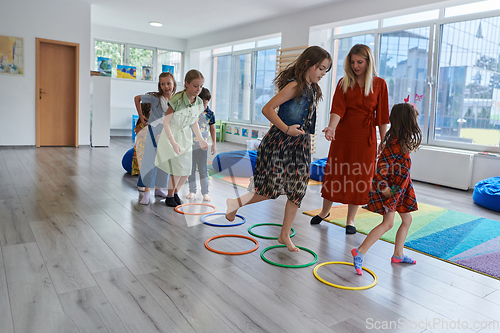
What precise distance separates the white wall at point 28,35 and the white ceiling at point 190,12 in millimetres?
Answer: 534

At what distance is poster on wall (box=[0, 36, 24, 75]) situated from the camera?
7.13 m

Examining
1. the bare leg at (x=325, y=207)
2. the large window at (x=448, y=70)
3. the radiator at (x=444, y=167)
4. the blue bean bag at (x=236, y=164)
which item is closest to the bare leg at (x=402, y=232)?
the bare leg at (x=325, y=207)

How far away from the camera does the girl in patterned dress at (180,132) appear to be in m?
3.25

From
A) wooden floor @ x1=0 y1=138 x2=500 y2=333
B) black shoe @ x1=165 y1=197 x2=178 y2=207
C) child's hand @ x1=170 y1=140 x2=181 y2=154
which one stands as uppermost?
child's hand @ x1=170 y1=140 x2=181 y2=154

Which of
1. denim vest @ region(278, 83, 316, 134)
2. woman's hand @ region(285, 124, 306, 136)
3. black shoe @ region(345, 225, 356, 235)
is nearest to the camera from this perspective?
woman's hand @ region(285, 124, 306, 136)

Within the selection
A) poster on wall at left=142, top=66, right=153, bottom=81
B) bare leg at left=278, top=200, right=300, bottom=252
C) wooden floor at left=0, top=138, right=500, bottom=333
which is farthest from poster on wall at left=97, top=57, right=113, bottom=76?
bare leg at left=278, top=200, right=300, bottom=252

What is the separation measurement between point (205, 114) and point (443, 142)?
3984 millimetres

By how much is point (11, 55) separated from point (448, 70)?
7.80 meters

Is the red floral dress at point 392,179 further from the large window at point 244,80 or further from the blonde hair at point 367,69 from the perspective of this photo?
the large window at point 244,80

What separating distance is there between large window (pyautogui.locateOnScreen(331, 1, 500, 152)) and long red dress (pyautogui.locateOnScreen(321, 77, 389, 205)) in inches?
130

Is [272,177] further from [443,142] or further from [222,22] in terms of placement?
→ [222,22]

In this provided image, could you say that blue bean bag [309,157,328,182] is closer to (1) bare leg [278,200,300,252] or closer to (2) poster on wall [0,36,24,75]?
(1) bare leg [278,200,300,252]

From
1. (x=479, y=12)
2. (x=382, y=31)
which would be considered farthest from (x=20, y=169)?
(x=479, y=12)

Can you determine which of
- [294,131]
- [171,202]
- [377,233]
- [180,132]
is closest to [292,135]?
[294,131]
